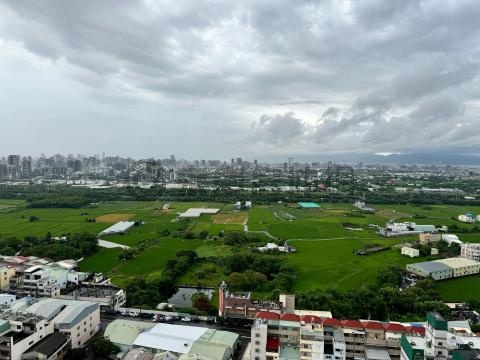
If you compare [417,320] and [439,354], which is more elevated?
[439,354]

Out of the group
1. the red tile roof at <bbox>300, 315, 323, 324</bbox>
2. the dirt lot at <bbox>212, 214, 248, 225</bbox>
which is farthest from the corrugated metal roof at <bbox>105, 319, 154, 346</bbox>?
the dirt lot at <bbox>212, 214, 248, 225</bbox>

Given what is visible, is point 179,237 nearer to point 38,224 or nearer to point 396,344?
point 38,224

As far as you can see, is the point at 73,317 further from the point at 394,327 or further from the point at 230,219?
the point at 230,219

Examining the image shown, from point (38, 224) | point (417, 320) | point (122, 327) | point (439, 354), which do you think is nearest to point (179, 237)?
point (38, 224)

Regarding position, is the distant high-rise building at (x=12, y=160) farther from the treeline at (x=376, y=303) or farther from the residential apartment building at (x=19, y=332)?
the treeline at (x=376, y=303)

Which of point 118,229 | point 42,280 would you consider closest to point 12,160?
point 118,229

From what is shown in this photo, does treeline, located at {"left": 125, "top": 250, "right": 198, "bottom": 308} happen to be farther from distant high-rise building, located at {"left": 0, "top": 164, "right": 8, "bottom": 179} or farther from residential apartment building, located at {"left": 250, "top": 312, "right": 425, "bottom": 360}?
distant high-rise building, located at {"left": 0, "top": 164, "right": 8, "bottom": 179}

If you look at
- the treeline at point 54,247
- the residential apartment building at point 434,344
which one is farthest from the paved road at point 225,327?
the treeline at point 54,247
